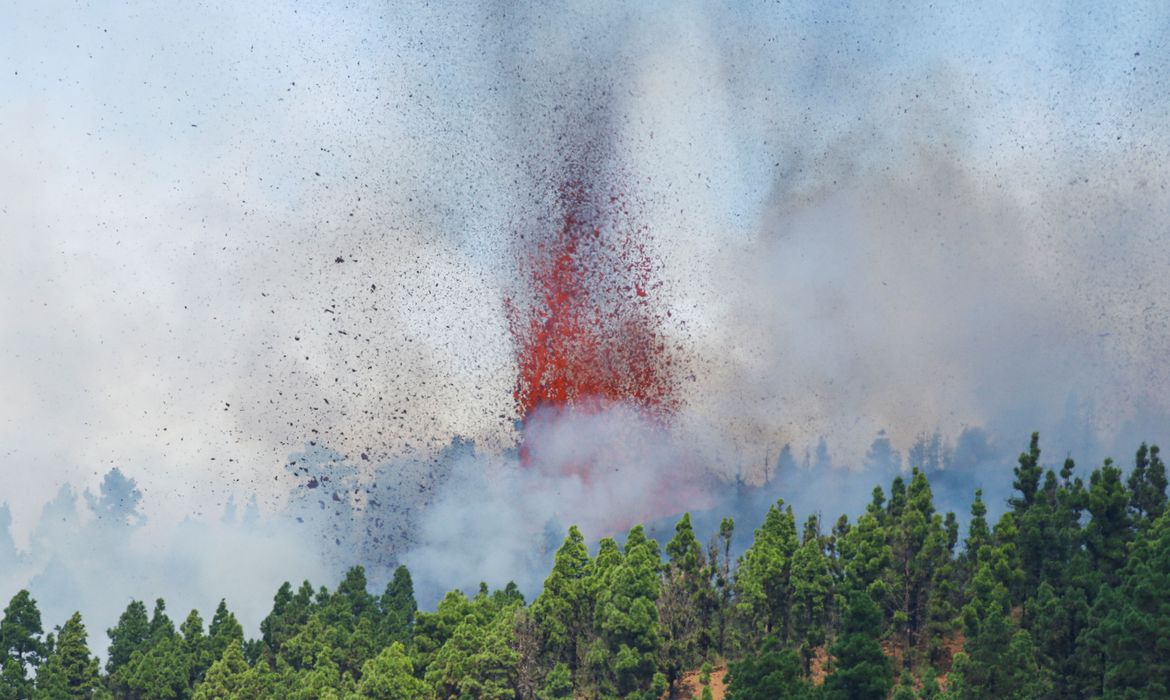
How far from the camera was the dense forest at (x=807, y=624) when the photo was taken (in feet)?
379

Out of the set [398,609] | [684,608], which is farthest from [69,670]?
[684,608]

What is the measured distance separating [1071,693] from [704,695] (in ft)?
75.5

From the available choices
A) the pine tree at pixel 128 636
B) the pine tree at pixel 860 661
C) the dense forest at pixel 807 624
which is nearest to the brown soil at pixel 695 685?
the dense forest at pixel 807 624

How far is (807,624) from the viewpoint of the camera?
13225 cm

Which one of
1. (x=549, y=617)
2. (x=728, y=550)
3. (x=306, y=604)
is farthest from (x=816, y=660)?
(x=306, y=604)

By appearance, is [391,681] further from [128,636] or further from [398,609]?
[128,636]

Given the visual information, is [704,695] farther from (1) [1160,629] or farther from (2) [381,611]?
(2) [381,611]

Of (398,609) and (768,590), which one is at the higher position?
(398,609)

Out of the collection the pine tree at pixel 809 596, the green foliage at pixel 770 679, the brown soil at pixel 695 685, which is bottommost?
the green foliage at pixel 770 679

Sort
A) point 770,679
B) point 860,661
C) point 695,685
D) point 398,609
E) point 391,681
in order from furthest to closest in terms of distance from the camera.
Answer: point 398,609, point 391,681, point 695,685, point 860,661, point 770,679

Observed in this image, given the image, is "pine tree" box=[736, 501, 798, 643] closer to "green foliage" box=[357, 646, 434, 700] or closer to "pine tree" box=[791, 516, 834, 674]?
"pine tree" box=[791, 516, 834, 674]

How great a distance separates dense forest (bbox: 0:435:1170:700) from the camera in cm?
11538

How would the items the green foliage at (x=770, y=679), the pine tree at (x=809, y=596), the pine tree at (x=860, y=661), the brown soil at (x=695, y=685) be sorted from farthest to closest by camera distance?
1. the brown soil at (x=695, y=685)
2. the pine tree at (x=809, y=596)
3. the pine tree at (x=860, y=661)
4. the green foliage at (x=770, y=679)

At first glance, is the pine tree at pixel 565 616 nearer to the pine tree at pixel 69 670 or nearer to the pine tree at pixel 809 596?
the pine tree at pixel 809 596
